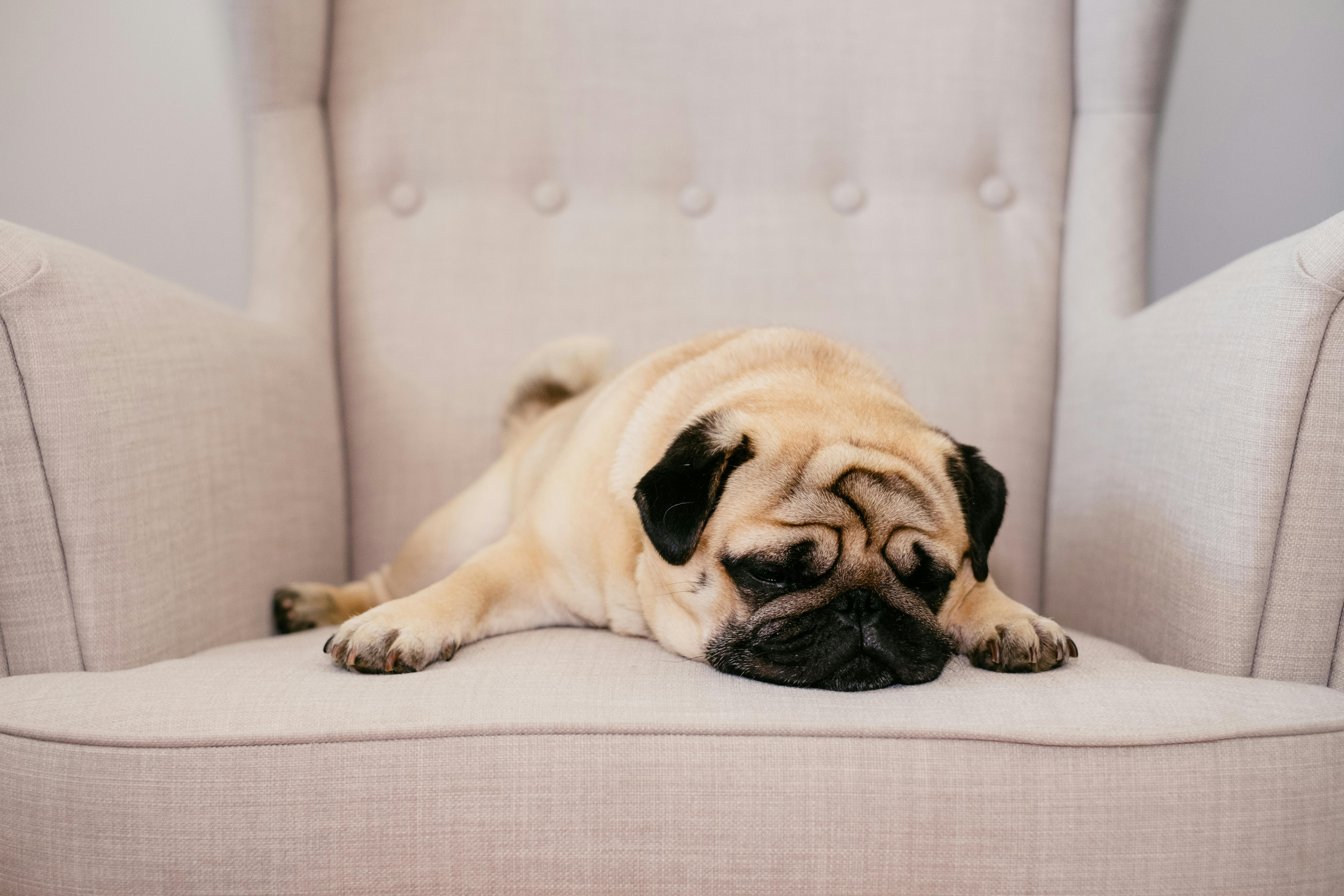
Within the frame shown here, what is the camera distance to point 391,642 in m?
1.62

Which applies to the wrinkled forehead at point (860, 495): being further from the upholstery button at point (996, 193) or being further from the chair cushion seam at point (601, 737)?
the upholstery button at point (996, 193)

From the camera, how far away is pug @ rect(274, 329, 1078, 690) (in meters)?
1.60

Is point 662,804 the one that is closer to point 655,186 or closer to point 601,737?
point 601,737

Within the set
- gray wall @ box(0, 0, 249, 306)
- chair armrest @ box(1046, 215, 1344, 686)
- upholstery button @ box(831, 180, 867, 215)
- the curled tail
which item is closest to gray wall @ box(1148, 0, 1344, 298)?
upholstery button @ box(831, 180, 867, 215)

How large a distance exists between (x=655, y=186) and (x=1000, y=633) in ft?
6.44

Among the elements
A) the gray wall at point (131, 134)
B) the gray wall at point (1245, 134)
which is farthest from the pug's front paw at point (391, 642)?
the gray wall at point (1245, 134)

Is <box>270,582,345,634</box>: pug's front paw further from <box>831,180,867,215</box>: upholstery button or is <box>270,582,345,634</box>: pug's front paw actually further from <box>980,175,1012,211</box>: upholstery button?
<box>980,175,1012,211</box>: upholstery button

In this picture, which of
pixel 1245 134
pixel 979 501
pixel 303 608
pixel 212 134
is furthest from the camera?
pixel 212 134

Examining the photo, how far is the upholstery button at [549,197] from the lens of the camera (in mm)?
2979

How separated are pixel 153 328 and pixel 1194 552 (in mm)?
2266

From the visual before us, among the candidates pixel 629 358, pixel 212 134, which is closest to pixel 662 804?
pixel 629 358

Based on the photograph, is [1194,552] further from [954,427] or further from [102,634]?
[102,634]

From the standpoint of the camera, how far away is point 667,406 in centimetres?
207

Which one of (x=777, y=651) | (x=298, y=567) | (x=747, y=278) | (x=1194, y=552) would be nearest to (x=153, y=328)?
(x=298, y=567)
